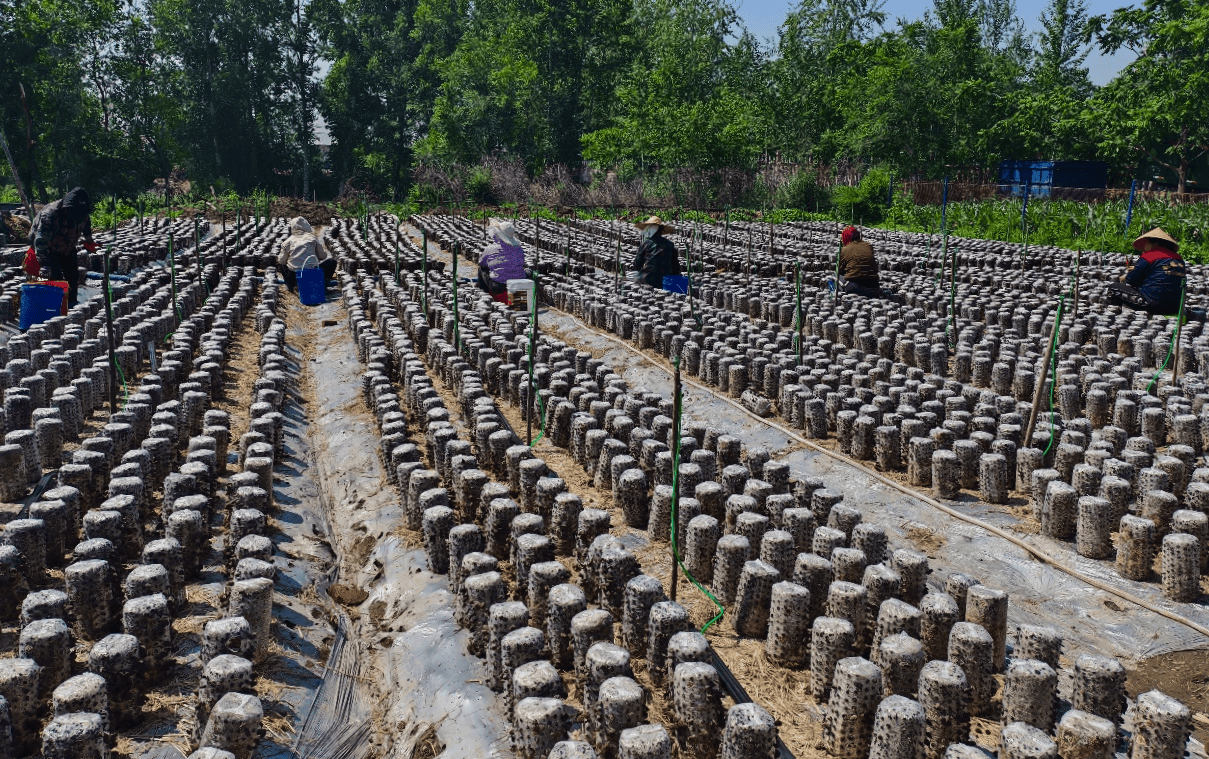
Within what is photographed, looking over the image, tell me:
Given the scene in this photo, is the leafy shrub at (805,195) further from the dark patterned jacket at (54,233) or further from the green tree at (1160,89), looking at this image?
the dark patterned jacket at (54,233)

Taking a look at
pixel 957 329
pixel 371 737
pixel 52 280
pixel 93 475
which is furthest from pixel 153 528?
pixel 957 329

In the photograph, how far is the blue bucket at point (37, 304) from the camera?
10453mm

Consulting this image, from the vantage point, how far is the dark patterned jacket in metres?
11.0

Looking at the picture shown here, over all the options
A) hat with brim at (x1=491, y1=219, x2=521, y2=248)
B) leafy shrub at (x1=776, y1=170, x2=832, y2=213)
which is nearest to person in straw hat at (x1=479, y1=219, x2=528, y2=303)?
hat with brim at (x1=491, y1=219, x2=521, y2=248)

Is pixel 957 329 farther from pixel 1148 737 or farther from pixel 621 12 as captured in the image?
pixel 621 12

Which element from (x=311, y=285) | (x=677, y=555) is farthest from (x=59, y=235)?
(x=677, y=555)

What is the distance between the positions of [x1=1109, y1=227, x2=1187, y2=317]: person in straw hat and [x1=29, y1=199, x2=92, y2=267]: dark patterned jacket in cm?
1387

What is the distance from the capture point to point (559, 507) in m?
5.30

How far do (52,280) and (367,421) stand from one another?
6.13m

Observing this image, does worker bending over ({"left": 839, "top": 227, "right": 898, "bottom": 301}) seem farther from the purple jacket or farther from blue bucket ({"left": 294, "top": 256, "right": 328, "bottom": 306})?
blue bucket ({"left": 294, "top": 256, "right": 328, "bottom": 306})

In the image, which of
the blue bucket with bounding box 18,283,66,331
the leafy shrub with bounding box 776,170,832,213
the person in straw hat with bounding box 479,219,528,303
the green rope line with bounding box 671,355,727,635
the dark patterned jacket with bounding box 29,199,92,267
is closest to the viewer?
the green rope line with bounding box 671,355,727,635

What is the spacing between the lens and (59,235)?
11180mm

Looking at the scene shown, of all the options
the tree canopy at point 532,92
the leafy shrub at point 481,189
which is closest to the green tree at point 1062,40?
the tree canopy at point 532,92

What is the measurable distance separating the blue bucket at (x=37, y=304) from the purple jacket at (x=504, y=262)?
5.52 meters
